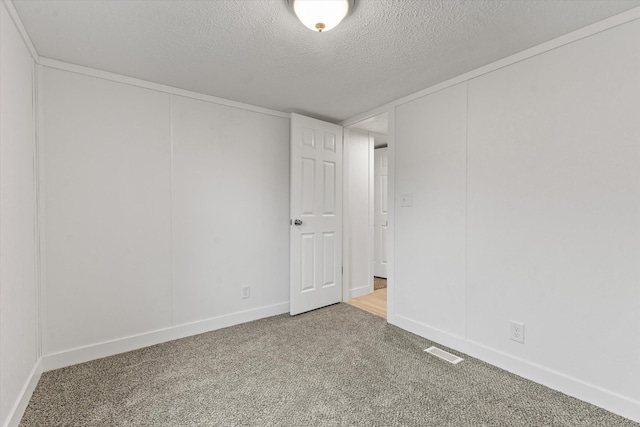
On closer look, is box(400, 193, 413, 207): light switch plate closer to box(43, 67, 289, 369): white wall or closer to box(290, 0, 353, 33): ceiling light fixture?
box(43, 67, 289, 369): white wall

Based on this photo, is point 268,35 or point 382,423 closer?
point 382,423

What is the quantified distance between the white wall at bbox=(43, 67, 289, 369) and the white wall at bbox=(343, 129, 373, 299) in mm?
880

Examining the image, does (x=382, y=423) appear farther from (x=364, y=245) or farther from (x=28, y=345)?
(x=364, y=245)

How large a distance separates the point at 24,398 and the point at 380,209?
4.28 m

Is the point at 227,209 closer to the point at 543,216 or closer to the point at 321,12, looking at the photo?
the point at 321,12

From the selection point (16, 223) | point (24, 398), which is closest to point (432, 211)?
point (16, 223)

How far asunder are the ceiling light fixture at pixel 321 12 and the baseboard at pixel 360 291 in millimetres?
2932

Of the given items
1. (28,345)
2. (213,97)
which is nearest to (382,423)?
(28,345)

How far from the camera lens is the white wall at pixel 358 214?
3.67 meters

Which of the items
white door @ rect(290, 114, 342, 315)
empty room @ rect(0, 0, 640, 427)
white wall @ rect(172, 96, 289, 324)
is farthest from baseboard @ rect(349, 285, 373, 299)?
white wall @ rect(172, 96, 289, 324)

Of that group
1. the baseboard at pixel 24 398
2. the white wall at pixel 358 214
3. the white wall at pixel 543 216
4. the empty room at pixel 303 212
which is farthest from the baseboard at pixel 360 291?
the baseboard at pixel 24 398

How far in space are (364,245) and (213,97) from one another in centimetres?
245

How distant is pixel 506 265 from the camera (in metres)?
2.10

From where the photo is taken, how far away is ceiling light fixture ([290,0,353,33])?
57.8 inches
